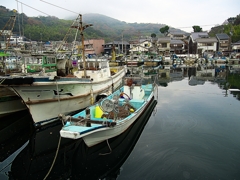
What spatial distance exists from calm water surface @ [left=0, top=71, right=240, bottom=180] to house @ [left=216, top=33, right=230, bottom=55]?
5593 centimetres

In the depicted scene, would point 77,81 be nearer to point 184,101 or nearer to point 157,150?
point 157,150

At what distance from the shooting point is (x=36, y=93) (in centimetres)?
983

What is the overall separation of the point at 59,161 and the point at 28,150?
2091 mm

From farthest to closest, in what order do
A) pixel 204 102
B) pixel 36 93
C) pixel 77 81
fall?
1. pixel 204 102
2. pixel 77 81
3. pixel 36 93

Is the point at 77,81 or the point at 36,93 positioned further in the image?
the point at 77,81

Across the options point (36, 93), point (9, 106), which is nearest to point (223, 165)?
point (36, 93)

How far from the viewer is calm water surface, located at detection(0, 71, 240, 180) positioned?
6.70m

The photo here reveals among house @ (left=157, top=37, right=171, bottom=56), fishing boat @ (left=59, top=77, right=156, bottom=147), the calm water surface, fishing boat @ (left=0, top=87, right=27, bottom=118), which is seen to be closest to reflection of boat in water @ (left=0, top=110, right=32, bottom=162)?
the calm water surface

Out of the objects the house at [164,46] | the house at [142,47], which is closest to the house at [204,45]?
the house at [164,46]

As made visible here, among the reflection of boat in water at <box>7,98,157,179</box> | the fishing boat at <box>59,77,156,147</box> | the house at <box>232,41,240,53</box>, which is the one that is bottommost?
the reflection of boat in water at <box>7,98,157,179</box>

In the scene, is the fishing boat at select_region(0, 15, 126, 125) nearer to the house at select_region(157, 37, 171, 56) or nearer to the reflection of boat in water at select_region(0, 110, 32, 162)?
the reflection of boat in water at select_region(0, 110, 32, 162)

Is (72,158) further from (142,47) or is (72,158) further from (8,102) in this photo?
(142,47)

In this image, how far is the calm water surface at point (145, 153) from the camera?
6699 millimetres

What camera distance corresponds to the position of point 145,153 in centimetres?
796
